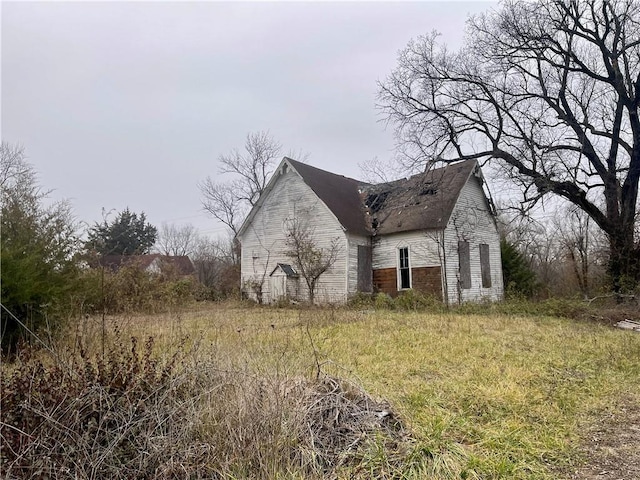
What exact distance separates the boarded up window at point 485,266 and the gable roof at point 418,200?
11.0ft

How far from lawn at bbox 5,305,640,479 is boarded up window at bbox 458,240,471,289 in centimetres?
880

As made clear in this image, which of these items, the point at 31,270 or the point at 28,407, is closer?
the point at 28,407

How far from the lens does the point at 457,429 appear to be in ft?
11.3

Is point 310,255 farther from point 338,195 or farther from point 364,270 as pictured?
point 338,195

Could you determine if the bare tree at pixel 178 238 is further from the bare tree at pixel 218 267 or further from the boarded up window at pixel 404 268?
the boarded up window at pixel 404 268

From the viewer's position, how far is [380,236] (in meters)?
18.6

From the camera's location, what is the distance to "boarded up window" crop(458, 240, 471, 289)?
17547mm

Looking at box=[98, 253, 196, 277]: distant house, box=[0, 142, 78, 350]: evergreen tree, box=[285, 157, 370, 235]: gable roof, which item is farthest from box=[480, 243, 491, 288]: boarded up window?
box=[0, 142, 78, 350]: evergreen tree

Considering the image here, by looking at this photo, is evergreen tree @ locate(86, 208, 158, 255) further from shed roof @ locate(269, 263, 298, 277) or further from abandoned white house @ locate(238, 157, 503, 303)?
shed roof @ locate(269, 263, 298, 277)

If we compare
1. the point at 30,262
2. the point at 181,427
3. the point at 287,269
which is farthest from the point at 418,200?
the point at 181,427

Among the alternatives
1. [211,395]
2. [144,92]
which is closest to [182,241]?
[144,92]

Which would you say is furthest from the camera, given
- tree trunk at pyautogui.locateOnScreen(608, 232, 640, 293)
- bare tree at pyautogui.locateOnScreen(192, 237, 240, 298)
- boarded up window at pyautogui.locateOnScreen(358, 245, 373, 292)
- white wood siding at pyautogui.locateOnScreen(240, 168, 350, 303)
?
bare tree at pyautogui.locateOnScreen(192, 237, 240, 298)

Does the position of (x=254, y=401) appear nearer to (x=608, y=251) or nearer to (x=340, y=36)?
(x=340, y=36)

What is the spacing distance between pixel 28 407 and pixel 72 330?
3585mm
